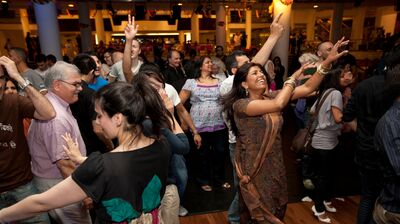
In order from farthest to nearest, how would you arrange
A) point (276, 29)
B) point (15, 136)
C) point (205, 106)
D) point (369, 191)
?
point (205, 106) < point (276, 29) < point (369, 191) < point (15, 136)

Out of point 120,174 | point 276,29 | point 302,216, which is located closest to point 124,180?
point 120,174

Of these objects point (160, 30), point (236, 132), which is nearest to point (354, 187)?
point (236, 132)

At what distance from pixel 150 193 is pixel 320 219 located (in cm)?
216

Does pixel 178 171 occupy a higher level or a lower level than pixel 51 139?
lower

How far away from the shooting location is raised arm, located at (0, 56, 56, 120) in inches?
69.2

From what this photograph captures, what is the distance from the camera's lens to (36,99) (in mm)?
1776

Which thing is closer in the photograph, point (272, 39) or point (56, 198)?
point (56, 198)

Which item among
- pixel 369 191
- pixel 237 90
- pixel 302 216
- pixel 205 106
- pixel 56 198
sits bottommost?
pixel 302 216

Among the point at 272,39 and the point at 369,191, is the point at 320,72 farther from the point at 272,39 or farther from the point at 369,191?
the point at 369,191

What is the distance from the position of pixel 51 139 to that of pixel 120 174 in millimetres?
895

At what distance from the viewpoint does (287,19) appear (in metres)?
8.17

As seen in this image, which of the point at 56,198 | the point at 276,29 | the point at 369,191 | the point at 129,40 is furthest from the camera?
the point at 129,40

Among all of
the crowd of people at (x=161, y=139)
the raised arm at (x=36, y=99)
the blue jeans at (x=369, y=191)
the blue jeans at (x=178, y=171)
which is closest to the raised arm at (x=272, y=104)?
the crowd of people at (x=161, y=139)

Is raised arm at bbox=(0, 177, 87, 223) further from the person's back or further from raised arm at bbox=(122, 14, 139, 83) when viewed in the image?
the person's back
